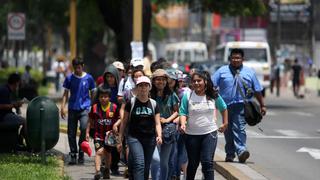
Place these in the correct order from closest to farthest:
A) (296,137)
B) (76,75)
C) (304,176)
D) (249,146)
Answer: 1. (304,176)
2. (76,75)
3. (249,146)
4. (296,137)

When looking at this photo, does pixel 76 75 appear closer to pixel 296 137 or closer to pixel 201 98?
pixel 201 98

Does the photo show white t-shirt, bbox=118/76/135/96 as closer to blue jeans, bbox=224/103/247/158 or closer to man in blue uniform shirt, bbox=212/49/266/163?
man in blue uniform shirt, bbox=212/49/266/163

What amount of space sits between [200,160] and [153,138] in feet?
2.39

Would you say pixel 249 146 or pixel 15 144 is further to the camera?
pixel 249 146

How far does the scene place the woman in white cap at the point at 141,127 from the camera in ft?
35.3

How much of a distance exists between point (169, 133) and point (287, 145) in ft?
26.5

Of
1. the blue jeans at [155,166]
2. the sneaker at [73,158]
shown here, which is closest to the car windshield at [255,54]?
the sneaker at [73,158]

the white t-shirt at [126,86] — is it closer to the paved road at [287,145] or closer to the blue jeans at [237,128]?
the blue jeans at [237,128]

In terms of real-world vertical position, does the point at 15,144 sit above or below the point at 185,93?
below

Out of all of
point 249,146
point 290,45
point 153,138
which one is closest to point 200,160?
point 153,138

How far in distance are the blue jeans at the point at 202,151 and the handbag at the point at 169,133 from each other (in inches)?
9.8

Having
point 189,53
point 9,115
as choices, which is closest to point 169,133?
point 9,115

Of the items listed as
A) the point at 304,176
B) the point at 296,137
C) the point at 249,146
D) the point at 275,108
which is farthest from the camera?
the point at 275,108

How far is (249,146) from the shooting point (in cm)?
1862
